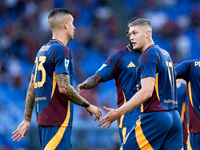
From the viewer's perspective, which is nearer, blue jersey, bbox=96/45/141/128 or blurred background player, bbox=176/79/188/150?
blue jersey, bbox=96/45/141/128

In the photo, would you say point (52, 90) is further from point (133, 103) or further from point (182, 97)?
point (182, 97)

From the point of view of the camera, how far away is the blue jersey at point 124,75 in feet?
22.3

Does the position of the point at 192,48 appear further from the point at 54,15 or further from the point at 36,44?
the point at 54,15

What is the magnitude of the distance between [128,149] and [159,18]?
14253mm

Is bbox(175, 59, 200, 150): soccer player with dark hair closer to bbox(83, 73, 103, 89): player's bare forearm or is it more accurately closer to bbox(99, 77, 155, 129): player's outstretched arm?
bbox(83, 73, 103, 89): player's bare forearm

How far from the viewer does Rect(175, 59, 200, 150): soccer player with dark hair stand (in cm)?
671

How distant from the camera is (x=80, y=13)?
18.1 meters

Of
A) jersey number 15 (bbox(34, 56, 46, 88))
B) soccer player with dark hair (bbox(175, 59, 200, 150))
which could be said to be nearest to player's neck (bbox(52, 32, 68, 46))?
jersey number 15 (bbox(34, 56, 46, 88))

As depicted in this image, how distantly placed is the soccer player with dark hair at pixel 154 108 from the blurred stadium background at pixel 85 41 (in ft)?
20.7

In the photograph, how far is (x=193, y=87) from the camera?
6820mm

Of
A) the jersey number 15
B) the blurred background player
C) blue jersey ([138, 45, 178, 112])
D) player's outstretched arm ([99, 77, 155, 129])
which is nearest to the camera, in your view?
player's outstretched arm ([99, 77, 155, 129])

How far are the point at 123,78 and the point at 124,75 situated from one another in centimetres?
6

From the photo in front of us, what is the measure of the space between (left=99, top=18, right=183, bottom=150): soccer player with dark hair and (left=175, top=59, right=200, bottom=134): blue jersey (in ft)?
4.54

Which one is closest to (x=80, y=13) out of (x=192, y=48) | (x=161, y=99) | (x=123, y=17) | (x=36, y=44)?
(x=123, y=17)
